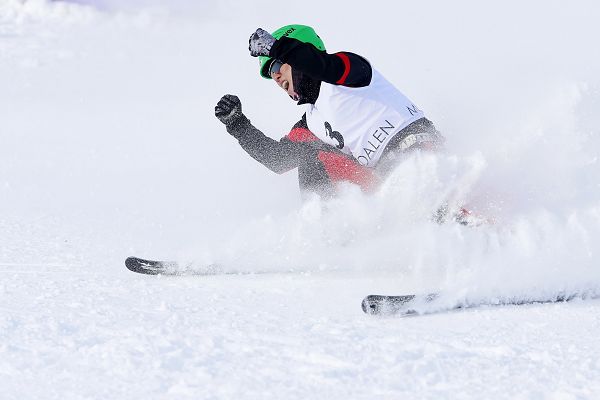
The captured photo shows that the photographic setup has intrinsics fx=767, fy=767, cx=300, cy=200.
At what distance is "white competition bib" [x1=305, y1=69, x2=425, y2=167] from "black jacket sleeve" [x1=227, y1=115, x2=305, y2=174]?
12.9 inches

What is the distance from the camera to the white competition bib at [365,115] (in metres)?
3.58

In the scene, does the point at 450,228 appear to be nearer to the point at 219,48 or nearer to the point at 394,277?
the point at 394,277

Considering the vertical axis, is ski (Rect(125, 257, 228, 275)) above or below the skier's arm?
below

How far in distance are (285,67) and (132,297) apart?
4.46 feet

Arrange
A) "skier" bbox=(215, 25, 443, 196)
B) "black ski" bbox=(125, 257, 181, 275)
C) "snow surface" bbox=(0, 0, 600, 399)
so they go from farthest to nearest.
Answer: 1. "skier" bbox=(215, 25, 443, 196)
2. "black ski" bbox=(125, 257, 181, 275)
3. "snow surface" bbox=(0, 0, 600, 399)

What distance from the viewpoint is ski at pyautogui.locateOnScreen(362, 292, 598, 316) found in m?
2.62

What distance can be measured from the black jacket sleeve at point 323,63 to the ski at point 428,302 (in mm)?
1079

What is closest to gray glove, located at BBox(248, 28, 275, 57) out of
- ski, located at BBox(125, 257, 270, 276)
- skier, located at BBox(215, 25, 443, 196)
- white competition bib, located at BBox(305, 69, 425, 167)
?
skier, located at BBox(215, 25, 443, 196)

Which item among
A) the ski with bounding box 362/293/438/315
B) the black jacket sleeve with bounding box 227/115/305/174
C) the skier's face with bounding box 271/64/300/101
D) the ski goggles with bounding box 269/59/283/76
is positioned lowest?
the ski with bounding box 362/293/438/315

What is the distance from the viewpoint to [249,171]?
582 centimetres

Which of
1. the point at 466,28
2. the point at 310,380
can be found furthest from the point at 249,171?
the point at 466,28

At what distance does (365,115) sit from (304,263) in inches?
30.1

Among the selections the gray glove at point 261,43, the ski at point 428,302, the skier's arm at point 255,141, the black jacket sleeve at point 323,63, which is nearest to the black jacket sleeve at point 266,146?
the skier's arm at point 255,141

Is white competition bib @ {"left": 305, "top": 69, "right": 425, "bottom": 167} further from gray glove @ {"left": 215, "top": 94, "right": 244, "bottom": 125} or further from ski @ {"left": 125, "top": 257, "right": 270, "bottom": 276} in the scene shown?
ski @ {"left": 125, "top": 257, "right": 270, "bottom": 276}
